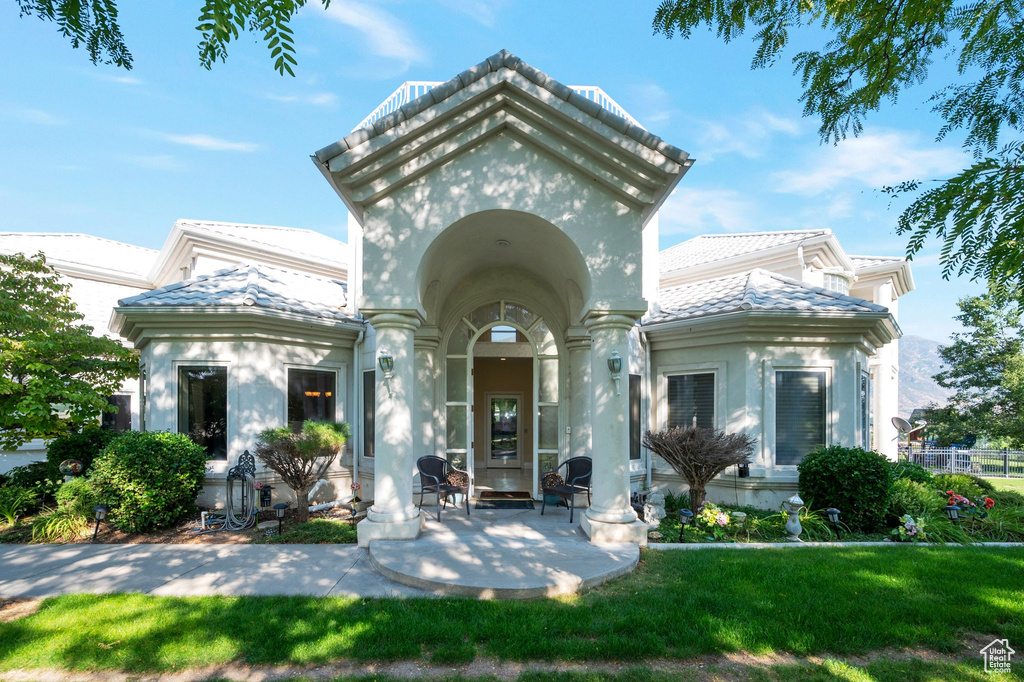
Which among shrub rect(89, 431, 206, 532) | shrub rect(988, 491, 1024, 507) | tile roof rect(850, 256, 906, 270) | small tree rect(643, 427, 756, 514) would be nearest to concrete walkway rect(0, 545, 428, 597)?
shrub rect(89, 431, 206, 532)

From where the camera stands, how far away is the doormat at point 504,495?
30.9 ft

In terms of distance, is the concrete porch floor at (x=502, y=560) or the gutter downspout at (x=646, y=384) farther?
the gutter downspout at (x=646, y=384)

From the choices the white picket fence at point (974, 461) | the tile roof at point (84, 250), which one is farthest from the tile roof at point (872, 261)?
the tile roof at point (84, 250)

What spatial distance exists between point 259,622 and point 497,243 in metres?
5.88

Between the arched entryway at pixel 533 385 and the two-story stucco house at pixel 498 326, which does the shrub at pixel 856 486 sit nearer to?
the two-story stucco house at pixel 498 326

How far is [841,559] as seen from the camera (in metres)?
6.04

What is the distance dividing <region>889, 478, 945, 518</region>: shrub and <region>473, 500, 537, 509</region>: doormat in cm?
582

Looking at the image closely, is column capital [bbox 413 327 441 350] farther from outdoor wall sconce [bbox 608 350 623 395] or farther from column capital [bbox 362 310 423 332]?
outdoor wall sconce [bbox 608 350 623 395]

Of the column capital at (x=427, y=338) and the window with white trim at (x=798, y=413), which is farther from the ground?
the column capital at (x=427, y=338)

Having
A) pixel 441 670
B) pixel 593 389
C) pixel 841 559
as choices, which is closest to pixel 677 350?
pixel 593 389

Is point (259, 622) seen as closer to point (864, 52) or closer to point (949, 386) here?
point (864, 52)

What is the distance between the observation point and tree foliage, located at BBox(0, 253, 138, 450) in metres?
8.26

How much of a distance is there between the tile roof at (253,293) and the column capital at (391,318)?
3.24 meters

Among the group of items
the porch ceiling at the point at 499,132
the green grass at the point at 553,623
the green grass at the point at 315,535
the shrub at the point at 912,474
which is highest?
the porch ceiling at the point at 499,132
